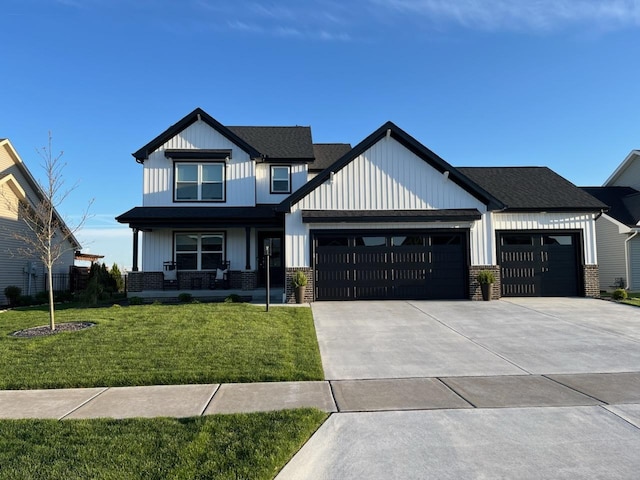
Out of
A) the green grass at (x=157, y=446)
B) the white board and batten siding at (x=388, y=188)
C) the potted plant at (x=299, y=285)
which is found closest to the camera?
the green grass at (x=157, y=446)

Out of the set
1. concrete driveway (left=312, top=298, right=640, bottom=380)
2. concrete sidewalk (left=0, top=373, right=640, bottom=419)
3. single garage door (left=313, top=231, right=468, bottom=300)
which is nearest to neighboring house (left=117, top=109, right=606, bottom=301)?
single garage door (left=313, top=231, right=468, bottom=300)

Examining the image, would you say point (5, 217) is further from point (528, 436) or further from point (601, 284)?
point (601, 284)

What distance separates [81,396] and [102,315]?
659 centimetres

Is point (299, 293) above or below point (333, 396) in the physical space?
above

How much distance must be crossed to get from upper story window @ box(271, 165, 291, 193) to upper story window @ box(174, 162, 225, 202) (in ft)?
7.62

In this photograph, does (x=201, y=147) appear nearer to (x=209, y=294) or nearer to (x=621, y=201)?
(x=209, y=294)

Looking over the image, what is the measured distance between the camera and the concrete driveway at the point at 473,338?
724 centimetres

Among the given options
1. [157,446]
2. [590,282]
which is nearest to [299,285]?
[157,446]

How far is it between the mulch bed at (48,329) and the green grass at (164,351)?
0.82 feet

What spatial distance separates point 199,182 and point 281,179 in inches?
143

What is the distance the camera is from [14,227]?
1967 cm

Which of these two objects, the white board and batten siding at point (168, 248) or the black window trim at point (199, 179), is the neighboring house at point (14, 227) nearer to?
the white board and batten siding at point (168, 248)

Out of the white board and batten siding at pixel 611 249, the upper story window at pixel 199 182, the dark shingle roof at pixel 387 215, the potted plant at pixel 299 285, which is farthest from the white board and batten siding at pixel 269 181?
the white board and batten siding at pixel 611 249

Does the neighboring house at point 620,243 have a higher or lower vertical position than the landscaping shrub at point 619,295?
higher
